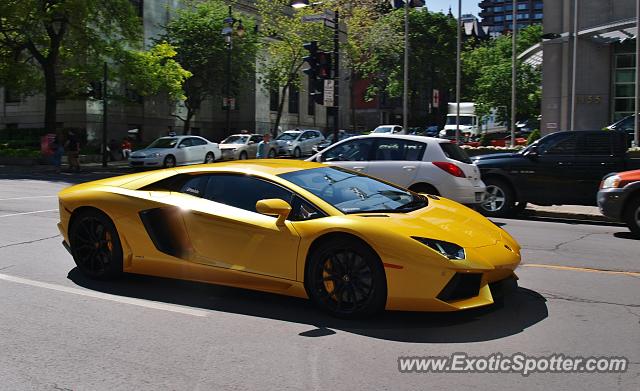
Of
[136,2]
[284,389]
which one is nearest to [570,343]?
[284,389]

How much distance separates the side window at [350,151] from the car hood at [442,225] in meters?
5.78

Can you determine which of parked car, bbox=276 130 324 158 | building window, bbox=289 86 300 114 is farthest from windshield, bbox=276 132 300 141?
building window, bbox=289 86 300 114

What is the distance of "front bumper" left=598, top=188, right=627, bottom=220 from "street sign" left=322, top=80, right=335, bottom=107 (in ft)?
33.6

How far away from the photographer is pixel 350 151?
39.9 ft

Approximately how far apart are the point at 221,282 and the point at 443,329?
212 centimetres

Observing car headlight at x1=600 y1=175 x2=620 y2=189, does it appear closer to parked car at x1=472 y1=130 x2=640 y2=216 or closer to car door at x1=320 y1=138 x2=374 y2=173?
parked car at x1=472 y1=130 x2=640 y2=216

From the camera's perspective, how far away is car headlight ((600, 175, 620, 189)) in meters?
10.6

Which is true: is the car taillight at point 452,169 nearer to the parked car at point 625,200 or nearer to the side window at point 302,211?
the parked car at point 625,200

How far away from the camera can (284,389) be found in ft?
13.2

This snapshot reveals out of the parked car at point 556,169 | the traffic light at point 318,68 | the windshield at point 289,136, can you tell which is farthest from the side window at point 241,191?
the windshield at point 289,136

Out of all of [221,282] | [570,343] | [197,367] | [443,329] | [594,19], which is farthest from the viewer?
[594,19]

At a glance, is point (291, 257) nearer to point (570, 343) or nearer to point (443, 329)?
point (443, 329)

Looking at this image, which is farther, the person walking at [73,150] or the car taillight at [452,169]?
the person walking at [73,150]

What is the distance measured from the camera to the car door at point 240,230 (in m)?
5.64
